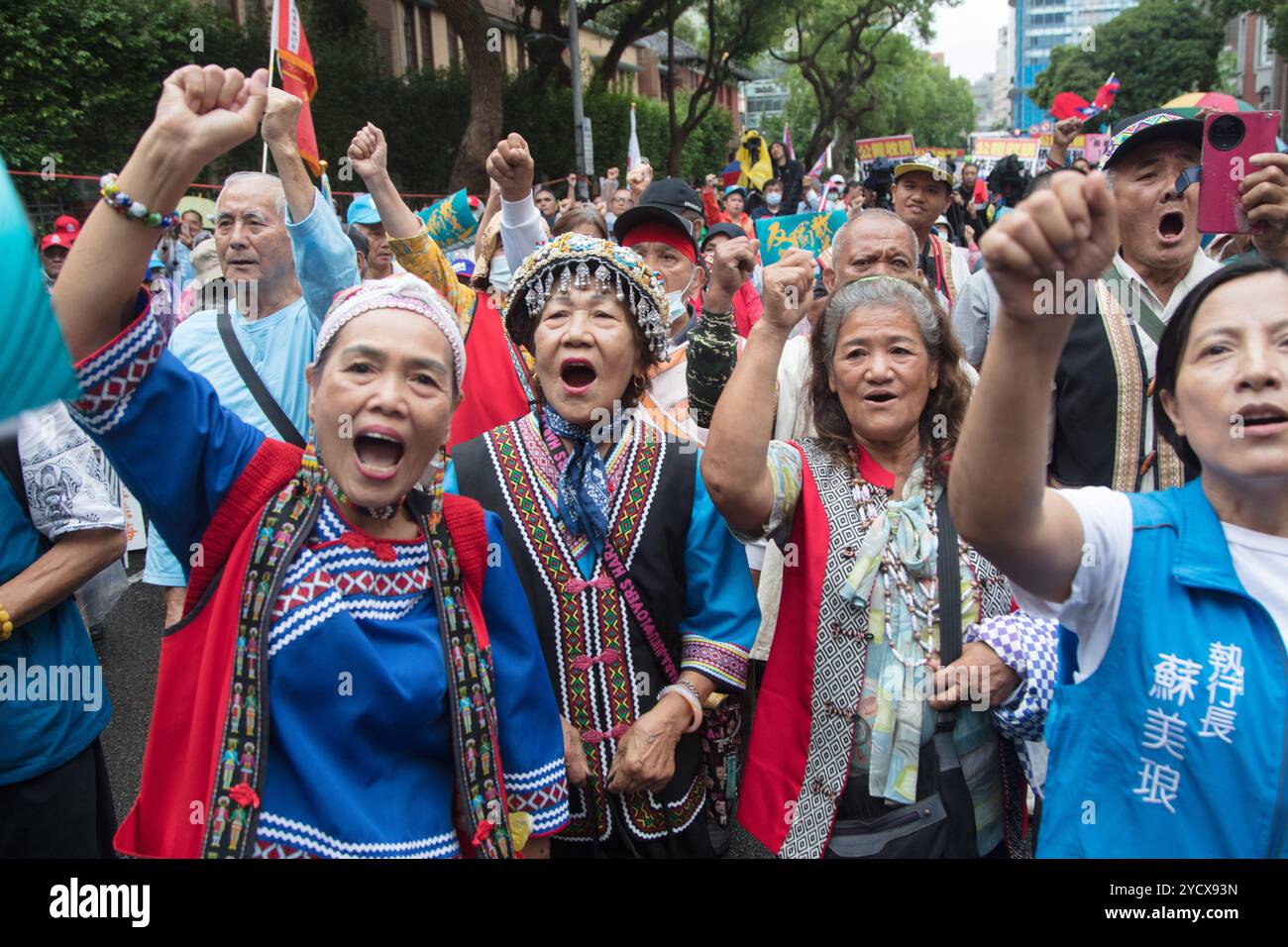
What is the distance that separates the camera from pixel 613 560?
2.54 metres

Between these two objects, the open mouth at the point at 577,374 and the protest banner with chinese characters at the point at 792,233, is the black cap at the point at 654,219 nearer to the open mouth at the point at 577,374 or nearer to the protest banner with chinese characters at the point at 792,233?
the protest banner with chinese characters at the point at 792,233

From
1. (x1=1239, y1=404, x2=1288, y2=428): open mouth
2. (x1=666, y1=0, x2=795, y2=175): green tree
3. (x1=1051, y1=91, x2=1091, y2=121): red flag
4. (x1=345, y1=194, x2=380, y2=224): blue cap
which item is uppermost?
(x1=666, y1=0, x2=795, y2=175): green tree

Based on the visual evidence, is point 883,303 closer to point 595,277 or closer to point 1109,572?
point 595,277

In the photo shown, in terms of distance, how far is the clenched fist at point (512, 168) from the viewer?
12.8 ft

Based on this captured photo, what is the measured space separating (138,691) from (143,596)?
1.67 meters

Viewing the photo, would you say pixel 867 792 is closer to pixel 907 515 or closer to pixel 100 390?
pixel 907 515

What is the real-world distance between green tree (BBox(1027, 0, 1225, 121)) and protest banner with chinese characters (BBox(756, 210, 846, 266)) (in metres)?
48.8

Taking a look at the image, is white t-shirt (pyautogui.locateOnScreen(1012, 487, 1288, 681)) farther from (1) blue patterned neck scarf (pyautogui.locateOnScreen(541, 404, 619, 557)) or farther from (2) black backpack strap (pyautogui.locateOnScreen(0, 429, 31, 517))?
(2) black backpack strap (pyautogui.locateOnScreen(0, 429, 31, 517))

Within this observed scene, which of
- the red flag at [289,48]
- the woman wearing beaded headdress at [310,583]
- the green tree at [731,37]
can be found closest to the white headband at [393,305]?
the woman wearing beaded headdress at [310,583]

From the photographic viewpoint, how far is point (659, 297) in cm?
279

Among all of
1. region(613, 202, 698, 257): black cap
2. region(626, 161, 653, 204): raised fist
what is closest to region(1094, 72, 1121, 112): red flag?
region(626, 161, 653, 204): raised fist

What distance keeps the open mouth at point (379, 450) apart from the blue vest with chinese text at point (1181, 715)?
1.30 m

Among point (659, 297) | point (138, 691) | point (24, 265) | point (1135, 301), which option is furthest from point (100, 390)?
point (138, 691)

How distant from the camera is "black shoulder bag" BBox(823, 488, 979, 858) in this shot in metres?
2.37
